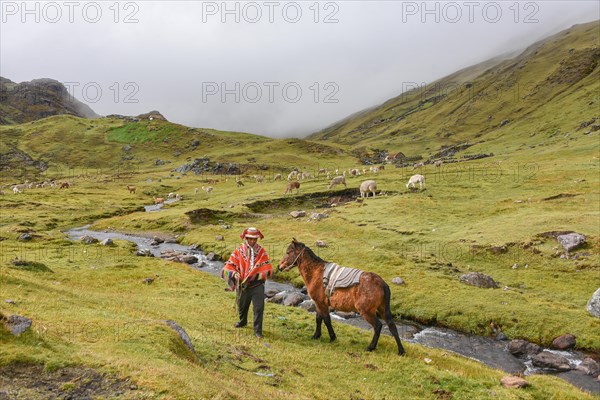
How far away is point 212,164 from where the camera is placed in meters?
140

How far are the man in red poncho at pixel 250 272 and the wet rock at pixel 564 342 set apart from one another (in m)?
17.3

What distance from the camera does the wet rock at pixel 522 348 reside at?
2200 cm

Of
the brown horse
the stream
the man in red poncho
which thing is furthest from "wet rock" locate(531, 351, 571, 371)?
the man in red poncho

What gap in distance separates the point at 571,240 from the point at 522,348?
55.7ft

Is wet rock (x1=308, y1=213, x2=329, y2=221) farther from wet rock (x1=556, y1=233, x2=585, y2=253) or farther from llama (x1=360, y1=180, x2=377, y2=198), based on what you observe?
wet rock (x1=556, y1=233, x2=585, y2=253)

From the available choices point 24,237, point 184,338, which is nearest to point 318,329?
point 184,338

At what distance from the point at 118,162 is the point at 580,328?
176 meters

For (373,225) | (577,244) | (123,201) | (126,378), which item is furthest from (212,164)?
(126,378)

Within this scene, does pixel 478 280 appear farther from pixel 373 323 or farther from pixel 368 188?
pixel 368 188

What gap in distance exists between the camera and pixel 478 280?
3059 cm

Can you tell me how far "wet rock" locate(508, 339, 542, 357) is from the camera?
22000 millimetres

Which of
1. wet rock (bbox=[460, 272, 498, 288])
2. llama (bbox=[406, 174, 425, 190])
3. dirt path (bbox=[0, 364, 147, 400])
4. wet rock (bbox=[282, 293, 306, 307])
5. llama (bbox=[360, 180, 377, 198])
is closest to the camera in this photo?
dirt path (bbox=[0, 364, 147, 400])

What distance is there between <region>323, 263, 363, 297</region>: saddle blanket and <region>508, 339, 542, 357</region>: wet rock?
1188 centimetres

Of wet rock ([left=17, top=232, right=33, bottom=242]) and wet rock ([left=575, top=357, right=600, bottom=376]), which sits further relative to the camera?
wet rock ([left=17, top=232, right=33, bottom=242])
